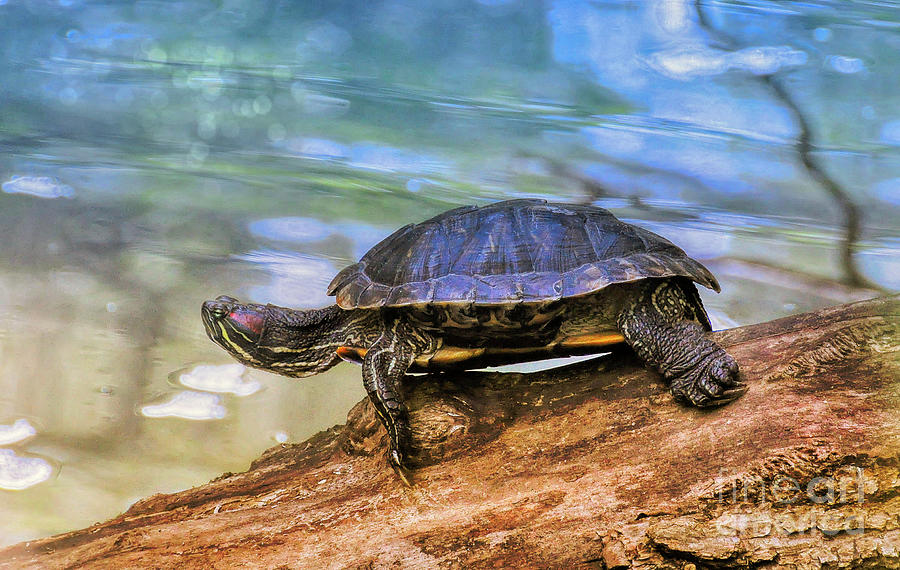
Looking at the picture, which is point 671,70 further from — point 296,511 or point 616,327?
point 296,511

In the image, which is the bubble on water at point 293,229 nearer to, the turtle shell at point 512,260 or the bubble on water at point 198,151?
the bubble on water at point 198,151

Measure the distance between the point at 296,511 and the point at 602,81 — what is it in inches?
118

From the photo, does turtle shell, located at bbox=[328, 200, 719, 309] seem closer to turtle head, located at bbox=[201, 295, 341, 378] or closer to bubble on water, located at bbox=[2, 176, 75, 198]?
turtle head, located at bbox=[201, 295, 341, 378]

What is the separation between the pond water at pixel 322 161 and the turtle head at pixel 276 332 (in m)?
1.41

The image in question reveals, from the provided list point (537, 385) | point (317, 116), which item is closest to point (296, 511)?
point (537, 385)

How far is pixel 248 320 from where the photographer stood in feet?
8.27

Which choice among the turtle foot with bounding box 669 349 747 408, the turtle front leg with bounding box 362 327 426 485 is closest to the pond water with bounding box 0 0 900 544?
the turtle front leg with bounding box 362 327 426 485

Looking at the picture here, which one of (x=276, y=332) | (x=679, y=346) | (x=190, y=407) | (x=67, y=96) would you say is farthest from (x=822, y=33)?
(x=67, y=96)

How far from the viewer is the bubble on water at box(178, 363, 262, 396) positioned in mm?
3830

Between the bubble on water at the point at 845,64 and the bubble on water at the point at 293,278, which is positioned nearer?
the bubble on water at the point at 845,64

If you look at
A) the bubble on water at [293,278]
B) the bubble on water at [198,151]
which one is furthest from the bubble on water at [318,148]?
the bubble on water at [293,278]

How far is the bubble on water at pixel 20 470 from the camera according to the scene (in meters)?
3.56

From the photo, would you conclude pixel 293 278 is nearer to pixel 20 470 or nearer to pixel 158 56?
pixel 158 56

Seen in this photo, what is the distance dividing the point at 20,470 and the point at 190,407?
927 mm
